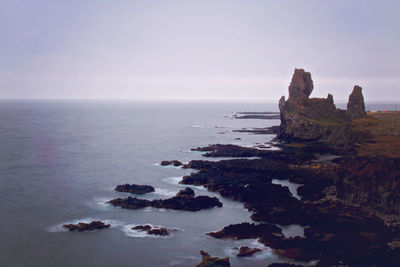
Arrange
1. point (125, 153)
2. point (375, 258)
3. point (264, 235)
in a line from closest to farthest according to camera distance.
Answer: point (375, 258) < point (264, 235) < point (125, 153)

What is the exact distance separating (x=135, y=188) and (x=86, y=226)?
17682 mm

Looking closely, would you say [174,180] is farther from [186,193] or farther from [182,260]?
[182,260]

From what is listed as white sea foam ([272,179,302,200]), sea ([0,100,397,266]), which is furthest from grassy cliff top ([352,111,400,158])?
sea ([0,100,397,266])

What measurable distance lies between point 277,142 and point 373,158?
63750 millimetres

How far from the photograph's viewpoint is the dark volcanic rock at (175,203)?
5641cm

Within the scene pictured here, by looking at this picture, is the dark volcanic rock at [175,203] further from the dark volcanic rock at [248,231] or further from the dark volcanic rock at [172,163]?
the dark volcanic rock at [172,163]

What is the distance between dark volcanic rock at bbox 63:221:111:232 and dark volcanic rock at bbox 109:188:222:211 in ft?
25.1

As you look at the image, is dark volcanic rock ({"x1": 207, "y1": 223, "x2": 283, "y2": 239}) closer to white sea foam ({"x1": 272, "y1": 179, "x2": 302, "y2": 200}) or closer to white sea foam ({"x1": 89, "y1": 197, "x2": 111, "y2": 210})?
white sea foam ({"x1": 272, "y1": 179, "x2": 302, "y2": 200})

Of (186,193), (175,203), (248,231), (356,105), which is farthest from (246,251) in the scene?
(356,105)

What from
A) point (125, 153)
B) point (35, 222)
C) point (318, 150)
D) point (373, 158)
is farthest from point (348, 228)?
point (125, 153)

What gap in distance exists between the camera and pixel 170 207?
185ft

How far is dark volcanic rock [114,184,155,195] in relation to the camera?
6462 cm

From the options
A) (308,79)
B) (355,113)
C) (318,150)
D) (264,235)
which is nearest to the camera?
(264,235)

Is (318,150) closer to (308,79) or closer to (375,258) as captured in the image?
(308,79)
